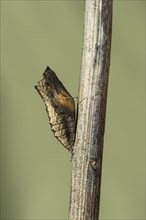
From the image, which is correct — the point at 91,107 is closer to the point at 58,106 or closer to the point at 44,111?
the point at 58,106

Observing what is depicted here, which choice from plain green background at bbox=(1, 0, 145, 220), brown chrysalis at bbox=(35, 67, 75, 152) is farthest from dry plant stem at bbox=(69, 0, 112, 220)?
plain green background at bbox=(1, 0, 145, 220)

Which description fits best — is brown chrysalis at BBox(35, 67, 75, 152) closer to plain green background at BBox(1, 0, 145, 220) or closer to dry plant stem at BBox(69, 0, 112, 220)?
dry plant stem at BBox(69, 0, 112, 220)

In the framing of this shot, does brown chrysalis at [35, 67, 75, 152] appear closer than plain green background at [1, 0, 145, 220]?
Yes

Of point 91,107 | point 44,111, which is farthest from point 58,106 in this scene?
point 44,111

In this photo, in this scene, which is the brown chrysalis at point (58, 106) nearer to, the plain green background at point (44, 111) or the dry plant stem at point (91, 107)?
the dry plant stem at point (91, 107)
